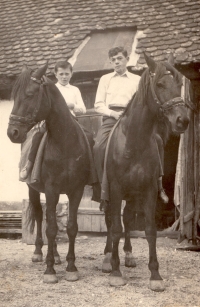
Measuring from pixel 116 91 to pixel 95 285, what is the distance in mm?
2572

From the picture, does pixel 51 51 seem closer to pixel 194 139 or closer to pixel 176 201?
pixel 194 139

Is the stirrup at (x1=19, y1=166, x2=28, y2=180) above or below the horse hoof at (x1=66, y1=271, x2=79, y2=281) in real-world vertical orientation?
above

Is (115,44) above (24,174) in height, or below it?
above

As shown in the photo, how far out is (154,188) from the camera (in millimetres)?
5375

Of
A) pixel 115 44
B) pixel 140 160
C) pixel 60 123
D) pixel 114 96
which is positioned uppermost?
pixel 115 44

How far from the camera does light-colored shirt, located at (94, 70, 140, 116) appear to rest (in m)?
6.12

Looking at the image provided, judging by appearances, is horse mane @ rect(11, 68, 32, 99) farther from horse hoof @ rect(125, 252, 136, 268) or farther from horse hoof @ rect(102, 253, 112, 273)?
horse hoof @ rect(125, 252, 136, 268)

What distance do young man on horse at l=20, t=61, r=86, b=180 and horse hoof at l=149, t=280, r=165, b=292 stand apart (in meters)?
2.30

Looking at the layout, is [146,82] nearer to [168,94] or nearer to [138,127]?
[168,94]

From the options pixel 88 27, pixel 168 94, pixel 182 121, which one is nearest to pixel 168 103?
pixel 168 94

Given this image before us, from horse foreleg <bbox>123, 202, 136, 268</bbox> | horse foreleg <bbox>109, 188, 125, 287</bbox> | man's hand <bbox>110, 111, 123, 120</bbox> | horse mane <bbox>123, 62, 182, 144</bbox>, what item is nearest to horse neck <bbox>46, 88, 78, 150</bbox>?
man's hand <bbox>110, 111, 123, 120</bbox>

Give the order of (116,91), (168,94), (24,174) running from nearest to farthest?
1. (168,94)
2. (116,91)
3. (24,174)

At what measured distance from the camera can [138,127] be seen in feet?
17.3

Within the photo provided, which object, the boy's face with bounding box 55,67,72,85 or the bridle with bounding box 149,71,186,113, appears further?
the boy's face with bounding box 55,67,72,85
